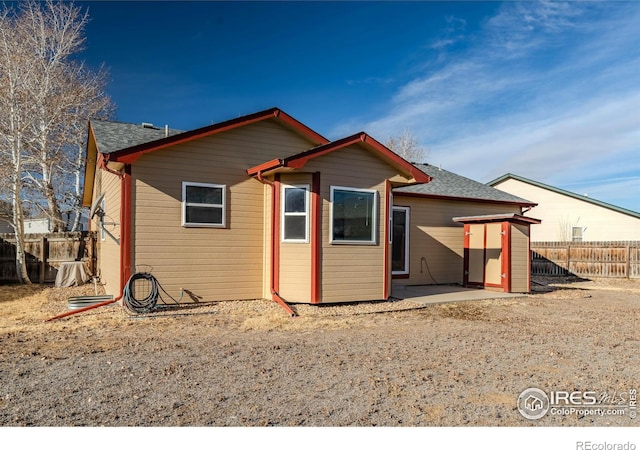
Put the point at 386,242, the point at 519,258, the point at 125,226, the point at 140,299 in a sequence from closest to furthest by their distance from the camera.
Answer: the point at 125,226
the point at 140,299
the point at 386,242
the point at 519,258

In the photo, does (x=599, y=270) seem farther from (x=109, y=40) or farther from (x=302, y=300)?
(x=109, y=40)

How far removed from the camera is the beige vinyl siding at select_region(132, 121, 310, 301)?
8047 mm

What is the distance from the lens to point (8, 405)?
3.36 metres

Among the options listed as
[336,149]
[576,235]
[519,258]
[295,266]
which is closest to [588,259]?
[576,235]

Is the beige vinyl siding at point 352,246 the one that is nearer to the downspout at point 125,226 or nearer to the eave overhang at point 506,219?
the downspout at point 125,226

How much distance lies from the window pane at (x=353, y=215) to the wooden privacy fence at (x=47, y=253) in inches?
341

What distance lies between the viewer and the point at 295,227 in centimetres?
844

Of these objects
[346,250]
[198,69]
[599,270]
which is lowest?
[599,270]

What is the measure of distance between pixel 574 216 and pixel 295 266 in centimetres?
2064

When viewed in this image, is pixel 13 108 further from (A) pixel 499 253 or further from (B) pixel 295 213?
(A) pixel 499 253

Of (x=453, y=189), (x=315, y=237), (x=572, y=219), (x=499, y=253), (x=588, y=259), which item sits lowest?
(x=588, y=259)

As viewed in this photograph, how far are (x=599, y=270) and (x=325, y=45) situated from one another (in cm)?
1370

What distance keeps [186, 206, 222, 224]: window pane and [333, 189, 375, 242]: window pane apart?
250 centimetres
